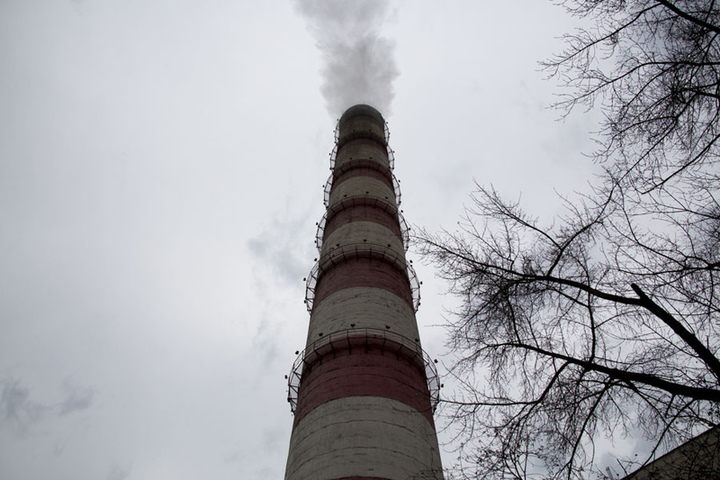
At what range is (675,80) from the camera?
18.1ft

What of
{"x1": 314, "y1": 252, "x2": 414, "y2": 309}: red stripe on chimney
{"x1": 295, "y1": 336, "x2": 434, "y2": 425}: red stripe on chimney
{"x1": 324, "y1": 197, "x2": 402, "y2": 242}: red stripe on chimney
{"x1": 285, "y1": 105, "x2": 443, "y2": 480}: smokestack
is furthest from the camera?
{"x1": 324, "y1": 197, "x2": 402, "y2": 242}: red stripe on chimney

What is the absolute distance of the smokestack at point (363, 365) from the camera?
10.8m

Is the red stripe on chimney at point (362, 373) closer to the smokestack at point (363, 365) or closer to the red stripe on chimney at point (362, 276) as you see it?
the smokestack at point (363, 365)

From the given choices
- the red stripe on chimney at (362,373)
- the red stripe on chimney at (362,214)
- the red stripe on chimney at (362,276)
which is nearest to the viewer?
the red stripe on chimney at (362,373)

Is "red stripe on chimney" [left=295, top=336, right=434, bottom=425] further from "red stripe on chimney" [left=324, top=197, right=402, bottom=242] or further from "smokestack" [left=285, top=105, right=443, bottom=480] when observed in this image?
"red stripe on chimney" [left=324, top=197, right=402, bottom=242]

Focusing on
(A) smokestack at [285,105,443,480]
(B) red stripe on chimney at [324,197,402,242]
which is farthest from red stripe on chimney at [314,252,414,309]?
(B) red stripe on chimney at [324,197,402,242]

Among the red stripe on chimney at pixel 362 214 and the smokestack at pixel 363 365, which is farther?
the red stripe on chimney at pixel 362 214

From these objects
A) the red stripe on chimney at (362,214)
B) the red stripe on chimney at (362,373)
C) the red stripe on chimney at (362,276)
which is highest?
the red stripe on chimney at (362,214)

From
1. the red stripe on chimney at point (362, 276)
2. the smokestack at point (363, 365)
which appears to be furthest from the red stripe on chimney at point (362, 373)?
the red stripe on chimney at point (362, 276)

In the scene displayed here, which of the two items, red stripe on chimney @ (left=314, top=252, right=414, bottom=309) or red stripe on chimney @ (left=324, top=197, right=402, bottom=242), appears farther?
red stripe on chimney @ (left=324, top=197, right=402, bottom=242)

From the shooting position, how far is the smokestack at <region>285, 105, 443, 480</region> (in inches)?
427

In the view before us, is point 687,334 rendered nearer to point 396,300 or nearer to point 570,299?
point 570,299

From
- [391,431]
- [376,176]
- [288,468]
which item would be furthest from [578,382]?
[376,176]

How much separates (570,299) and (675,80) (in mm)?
2850
